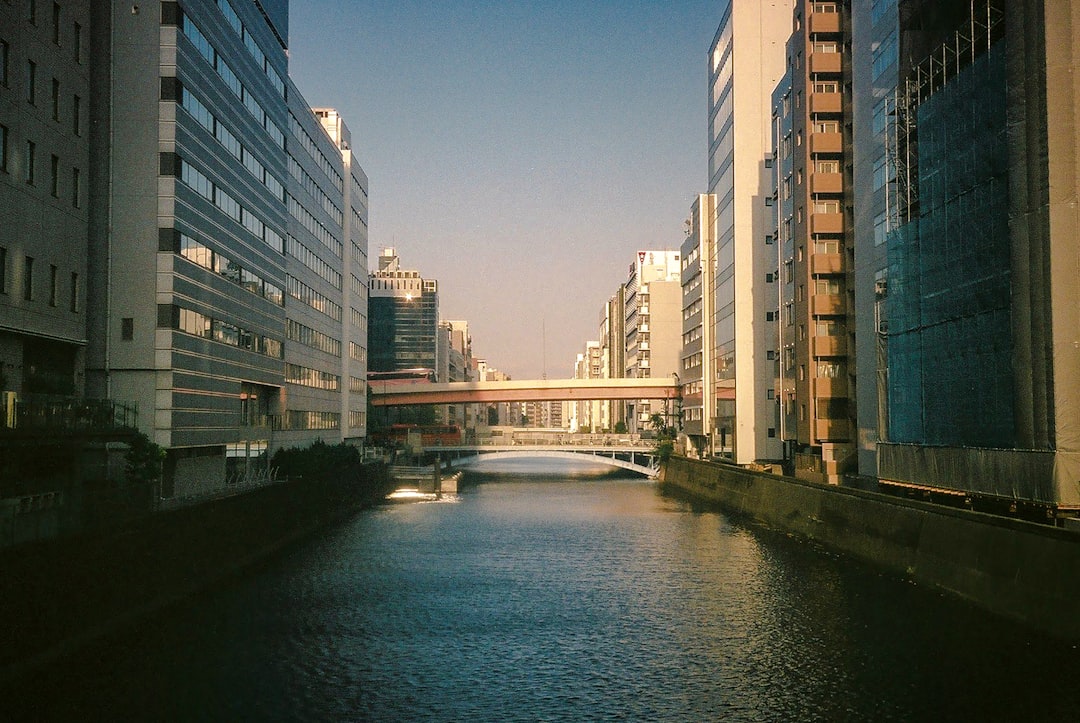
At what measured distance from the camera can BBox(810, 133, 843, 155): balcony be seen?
245 feet

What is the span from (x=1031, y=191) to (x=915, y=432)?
14037 mm

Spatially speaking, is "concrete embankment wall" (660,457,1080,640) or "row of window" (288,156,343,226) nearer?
"concrete embankment wall" (660,457,1080,640)

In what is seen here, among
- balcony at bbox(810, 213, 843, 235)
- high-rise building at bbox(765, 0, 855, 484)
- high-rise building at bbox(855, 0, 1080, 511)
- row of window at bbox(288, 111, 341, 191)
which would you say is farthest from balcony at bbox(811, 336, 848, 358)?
row of window at bbox(288, 111, 341, 191)

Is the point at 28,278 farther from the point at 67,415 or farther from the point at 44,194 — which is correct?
the point at 67,415

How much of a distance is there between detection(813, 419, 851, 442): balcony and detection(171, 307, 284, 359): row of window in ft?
133

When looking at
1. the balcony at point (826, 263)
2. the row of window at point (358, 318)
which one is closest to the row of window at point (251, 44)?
the row of window at point (358, 318)

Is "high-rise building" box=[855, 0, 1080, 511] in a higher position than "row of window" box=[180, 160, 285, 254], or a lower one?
lower

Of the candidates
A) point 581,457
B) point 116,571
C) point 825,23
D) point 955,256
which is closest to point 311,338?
point 581,457

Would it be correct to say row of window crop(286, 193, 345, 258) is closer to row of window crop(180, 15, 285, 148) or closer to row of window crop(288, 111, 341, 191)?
row of window crop(288, 111, 341, 191)

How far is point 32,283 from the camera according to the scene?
44.6 m

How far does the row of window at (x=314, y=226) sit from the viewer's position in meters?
88.7

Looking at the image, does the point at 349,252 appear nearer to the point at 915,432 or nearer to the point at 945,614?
the point at 915,432

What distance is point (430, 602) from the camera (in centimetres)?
3119

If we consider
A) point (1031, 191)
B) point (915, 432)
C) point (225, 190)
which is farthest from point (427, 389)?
point (1031, 191)
